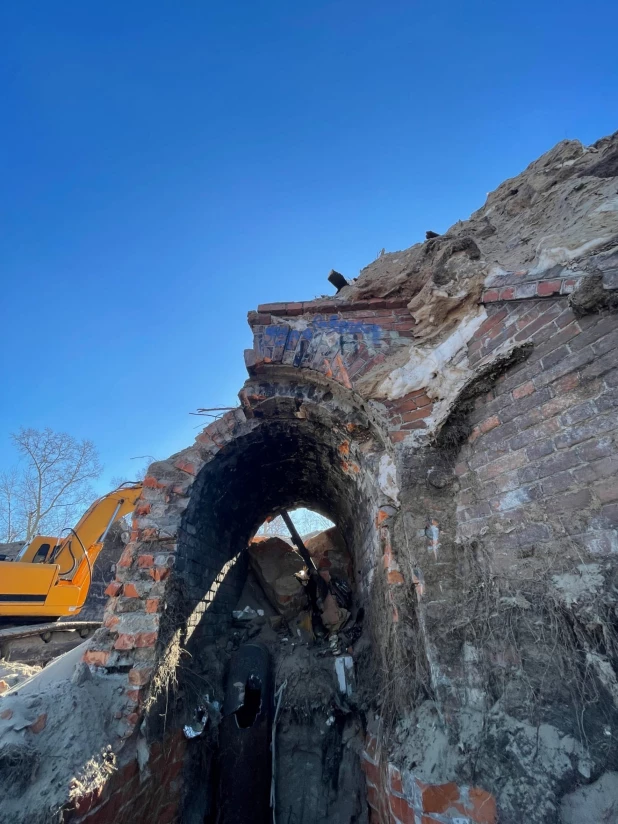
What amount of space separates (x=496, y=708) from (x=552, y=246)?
2.32 metres

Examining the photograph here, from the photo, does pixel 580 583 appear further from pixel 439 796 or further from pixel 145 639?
pixel 145 639

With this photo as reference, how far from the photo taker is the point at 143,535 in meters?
2.89

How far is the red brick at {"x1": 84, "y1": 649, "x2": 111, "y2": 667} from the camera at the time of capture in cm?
244

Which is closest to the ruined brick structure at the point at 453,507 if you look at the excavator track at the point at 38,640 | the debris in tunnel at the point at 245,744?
the debris in tunnel at the point at 245,744

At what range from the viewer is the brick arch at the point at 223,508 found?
247 cm

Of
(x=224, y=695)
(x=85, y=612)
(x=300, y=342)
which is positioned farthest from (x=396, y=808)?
(x=85, y=612)

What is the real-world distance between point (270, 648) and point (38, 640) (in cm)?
489

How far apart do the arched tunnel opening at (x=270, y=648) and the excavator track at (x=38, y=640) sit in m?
4.13

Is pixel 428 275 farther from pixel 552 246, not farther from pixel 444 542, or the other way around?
pixel 444 542

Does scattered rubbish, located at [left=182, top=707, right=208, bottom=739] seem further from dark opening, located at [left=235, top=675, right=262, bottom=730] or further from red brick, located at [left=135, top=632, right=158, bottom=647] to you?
red brick, located at [left=135, top=632, right=158, bottom=647]

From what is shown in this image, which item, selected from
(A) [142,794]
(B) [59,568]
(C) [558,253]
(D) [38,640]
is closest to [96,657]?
(A) [142,794]

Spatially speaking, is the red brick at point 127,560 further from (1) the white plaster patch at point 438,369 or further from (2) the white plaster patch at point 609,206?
(2) the white plaster patch at point 609,206

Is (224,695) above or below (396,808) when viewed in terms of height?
above

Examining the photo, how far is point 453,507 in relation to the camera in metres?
2.16
